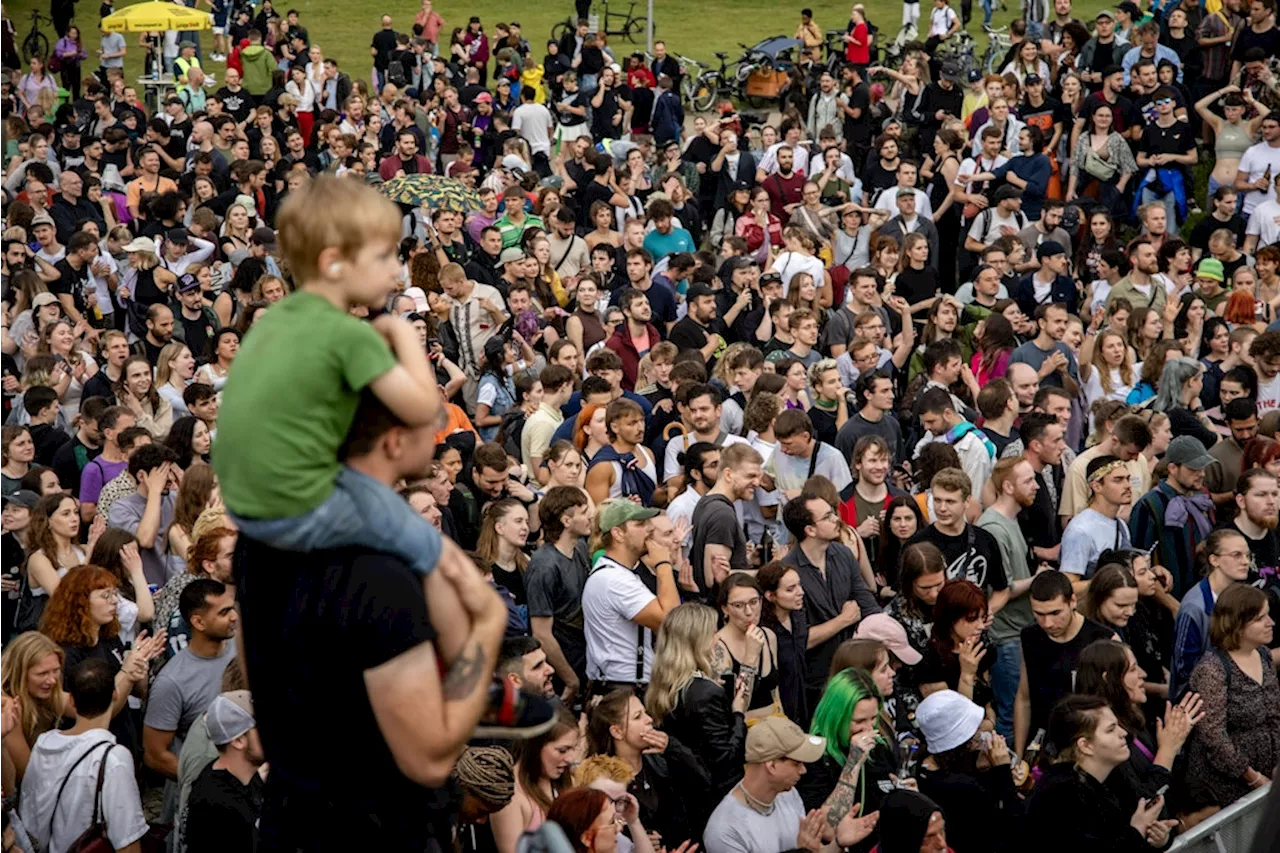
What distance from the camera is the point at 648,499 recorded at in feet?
31.9

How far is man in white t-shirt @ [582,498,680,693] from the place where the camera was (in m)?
7.91

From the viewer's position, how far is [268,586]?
2.85 meters

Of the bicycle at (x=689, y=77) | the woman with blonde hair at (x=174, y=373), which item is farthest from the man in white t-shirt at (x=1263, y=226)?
the bicycle at (x=689, y=77)

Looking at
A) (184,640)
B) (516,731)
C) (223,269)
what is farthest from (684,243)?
(516,731)

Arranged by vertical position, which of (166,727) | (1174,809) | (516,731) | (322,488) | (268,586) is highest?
(322,488)

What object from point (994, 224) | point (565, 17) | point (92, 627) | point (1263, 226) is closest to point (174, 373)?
point (92, 627)

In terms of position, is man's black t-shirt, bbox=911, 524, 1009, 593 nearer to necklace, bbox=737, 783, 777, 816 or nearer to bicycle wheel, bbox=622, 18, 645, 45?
necklace, bbox=737, 783, 777, 816

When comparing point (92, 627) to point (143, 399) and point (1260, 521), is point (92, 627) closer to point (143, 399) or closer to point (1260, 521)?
point (143, 399)

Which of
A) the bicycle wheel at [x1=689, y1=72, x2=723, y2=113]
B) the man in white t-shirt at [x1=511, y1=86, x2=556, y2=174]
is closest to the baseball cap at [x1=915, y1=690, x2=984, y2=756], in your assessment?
the man in white t-shirt at [x1=511, y1=86, x2=556, y2=174]

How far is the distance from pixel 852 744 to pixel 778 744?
0.59 metres

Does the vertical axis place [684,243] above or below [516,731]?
below

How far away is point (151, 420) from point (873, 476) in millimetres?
4665

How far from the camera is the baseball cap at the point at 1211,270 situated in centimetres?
1404

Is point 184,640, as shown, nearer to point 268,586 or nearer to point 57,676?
point 57,676
